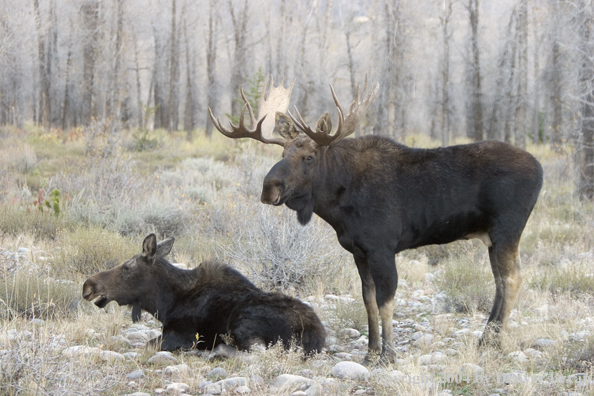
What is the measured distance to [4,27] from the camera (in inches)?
726

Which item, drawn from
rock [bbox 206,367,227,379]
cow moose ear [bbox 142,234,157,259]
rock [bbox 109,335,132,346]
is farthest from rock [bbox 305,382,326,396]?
cow moose ear [bbox 142,234,157,259]

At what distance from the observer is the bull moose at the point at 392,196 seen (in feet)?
17.3

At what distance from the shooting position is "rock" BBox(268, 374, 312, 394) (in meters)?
4.25

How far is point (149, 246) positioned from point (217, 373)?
64.6 inches

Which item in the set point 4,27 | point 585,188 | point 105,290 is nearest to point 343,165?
point 105,290

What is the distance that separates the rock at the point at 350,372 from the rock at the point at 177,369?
43.8 inches

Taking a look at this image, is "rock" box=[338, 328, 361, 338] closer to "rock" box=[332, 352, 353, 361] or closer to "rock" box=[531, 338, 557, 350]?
"rock" box=[332, 352, 353, 361]

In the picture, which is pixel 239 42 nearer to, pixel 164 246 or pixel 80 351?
pixel 164 246

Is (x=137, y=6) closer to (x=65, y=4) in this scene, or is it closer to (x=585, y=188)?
(x=65, y=4)

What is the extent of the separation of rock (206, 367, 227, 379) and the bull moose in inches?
53.1

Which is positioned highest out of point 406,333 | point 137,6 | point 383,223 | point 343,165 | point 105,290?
point 137,6

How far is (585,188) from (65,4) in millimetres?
29775

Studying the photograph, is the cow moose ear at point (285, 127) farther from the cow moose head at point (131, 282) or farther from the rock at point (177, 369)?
the rock at point (177, 369)

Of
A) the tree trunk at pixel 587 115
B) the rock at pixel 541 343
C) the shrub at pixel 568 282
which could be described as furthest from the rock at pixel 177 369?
the tree trunk at pixel 587 115
